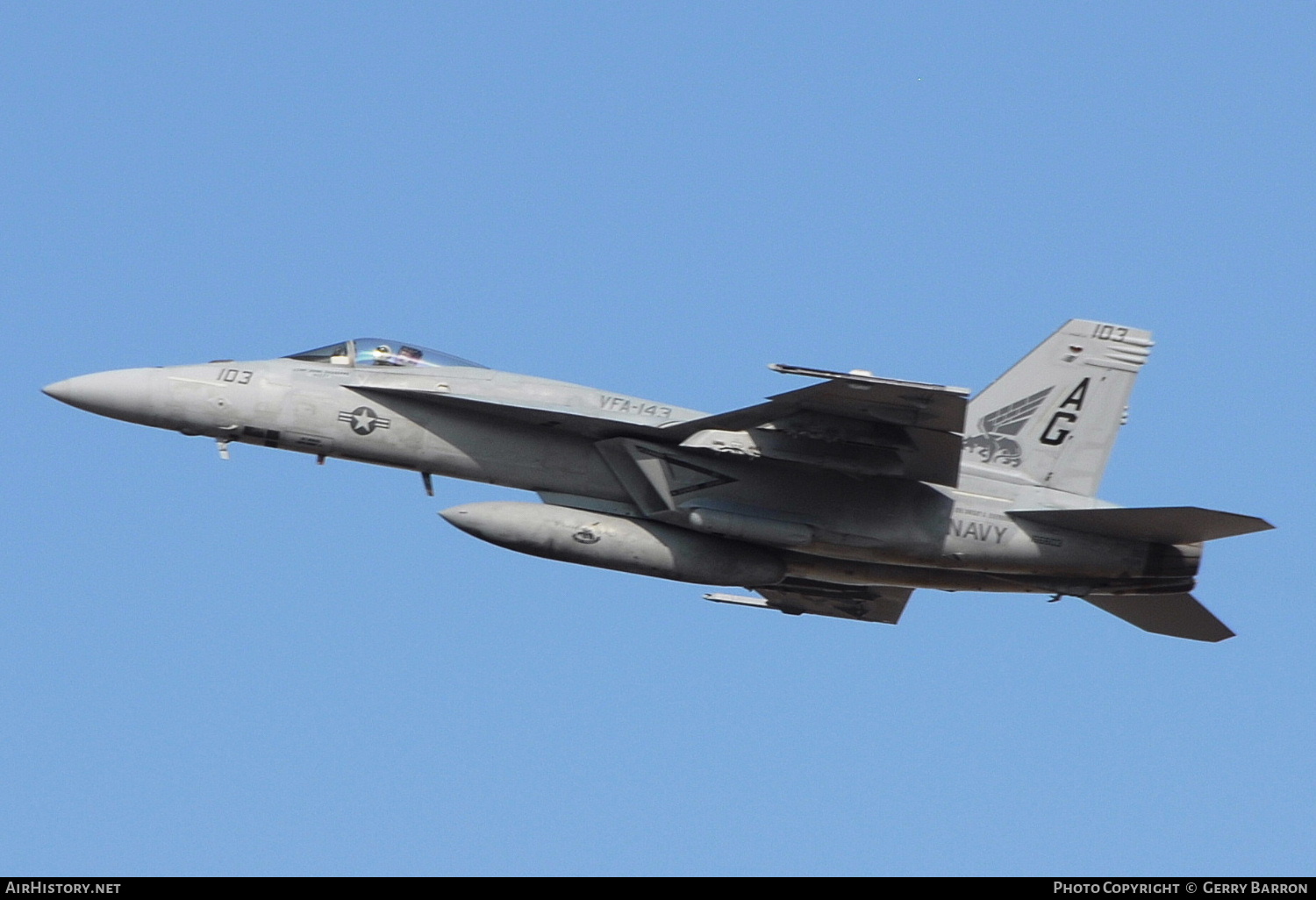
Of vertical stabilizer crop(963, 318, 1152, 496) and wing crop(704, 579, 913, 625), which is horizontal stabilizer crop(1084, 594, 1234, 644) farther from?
wing crop(704, 579, 913, 625)

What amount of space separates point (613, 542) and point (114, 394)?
5965mm

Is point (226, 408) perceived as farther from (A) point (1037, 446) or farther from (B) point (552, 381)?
(A) point (1037, 446)

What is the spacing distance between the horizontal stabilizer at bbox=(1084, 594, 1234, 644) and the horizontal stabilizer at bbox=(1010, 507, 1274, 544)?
139 cm

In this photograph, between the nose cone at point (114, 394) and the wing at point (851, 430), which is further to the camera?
the nose cone at point (114, 394)

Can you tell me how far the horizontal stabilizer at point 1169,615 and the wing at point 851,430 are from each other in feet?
11.5

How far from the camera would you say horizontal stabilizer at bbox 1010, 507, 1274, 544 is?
17938mm

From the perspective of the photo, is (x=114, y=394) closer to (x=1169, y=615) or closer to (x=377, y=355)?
(x=377, y=355)

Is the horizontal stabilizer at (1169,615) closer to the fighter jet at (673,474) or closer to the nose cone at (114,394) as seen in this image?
the fighter jet at (673,474)

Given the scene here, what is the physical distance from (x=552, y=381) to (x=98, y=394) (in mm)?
5188

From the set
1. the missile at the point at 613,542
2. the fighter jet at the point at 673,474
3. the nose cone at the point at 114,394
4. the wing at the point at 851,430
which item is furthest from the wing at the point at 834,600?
the nose cone at the point at 114,394

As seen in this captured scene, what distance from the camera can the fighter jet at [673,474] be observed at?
18.1 metres

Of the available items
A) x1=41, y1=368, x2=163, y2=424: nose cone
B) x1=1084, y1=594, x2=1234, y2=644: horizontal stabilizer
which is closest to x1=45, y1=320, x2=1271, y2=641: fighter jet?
x1=41, y1=368, x2=163, y2=424: nose cone
